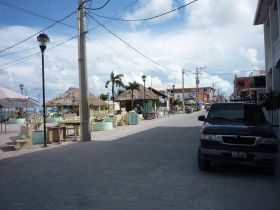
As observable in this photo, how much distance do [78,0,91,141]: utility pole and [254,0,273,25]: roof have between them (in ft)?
36.8

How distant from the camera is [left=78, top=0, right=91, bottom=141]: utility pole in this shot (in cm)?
1709

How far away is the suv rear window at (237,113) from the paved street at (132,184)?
1317 millimetres

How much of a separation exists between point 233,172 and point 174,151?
4.02 meters

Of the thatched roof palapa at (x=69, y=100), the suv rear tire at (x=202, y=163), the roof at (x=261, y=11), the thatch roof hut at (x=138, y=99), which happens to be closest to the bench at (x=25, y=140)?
the suv rear tire at (x=202, y=163)

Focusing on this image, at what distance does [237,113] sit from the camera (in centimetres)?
954

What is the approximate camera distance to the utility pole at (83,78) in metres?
17.1

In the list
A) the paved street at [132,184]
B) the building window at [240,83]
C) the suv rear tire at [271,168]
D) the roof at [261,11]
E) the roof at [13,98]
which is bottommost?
the paved street at [132,184]

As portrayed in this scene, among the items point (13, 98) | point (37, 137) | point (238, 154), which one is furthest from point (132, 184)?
point (13, 98)

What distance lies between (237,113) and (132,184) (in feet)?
12.3

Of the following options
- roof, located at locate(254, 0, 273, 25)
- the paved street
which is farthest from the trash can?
the paved street

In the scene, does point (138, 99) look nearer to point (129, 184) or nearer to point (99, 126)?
point (99, 126)

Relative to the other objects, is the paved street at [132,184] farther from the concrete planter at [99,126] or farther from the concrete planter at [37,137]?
the concrete planter at [99,126]

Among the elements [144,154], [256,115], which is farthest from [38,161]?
[256,115]

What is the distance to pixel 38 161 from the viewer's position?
436 inches
